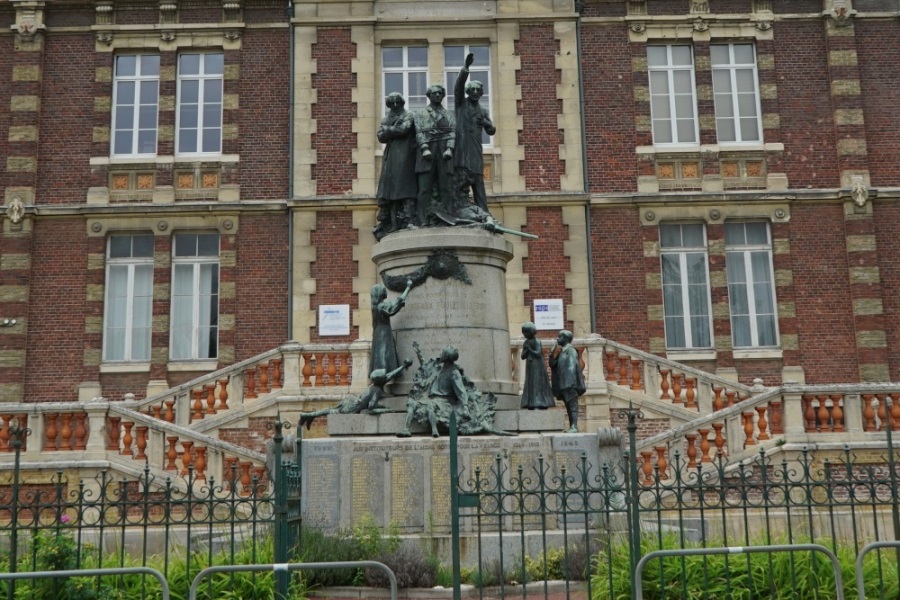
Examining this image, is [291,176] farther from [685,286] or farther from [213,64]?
[685,286]

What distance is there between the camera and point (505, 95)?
20.9 metres

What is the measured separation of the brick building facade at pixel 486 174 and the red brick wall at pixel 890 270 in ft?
0.17

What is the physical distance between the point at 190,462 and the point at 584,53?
40.5 feet

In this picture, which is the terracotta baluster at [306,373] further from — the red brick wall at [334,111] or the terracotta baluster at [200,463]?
the red brick wall at [334,111]

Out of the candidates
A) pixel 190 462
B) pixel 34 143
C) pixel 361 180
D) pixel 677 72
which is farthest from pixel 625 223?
pixel 34 143

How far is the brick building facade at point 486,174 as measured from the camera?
20.2 m

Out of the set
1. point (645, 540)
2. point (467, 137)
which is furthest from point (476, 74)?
point (645, 540)

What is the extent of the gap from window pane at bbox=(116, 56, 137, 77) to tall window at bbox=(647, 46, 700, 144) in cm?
1075

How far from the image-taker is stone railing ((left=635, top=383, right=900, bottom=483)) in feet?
44.6

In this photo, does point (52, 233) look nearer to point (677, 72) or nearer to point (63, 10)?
point (63, 10)

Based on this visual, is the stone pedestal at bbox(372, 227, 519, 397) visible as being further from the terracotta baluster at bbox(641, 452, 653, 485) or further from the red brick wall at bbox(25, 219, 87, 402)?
the red brick wall at bbox(25, 219, 87, 402)

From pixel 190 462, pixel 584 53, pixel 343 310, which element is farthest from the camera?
pixel 584 53

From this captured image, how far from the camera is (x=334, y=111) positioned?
20906 mm

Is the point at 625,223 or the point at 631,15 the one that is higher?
the point at 631,15
